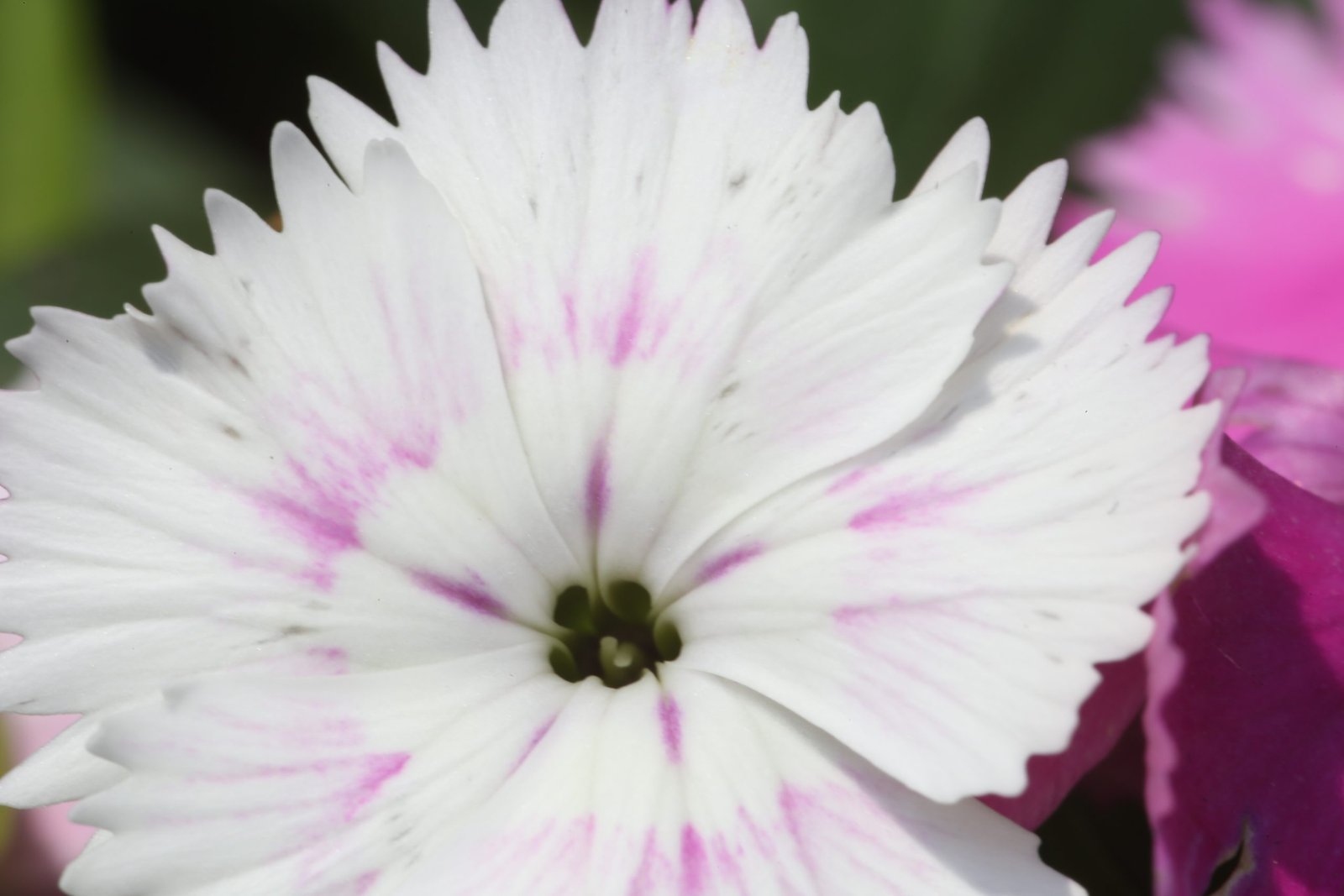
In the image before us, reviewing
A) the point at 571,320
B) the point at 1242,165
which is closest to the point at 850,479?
the point at 571,320

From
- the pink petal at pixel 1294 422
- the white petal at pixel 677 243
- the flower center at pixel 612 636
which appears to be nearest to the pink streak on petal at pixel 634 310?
the white petal at pixel 677 243

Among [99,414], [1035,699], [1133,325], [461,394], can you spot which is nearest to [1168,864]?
[1035,699]

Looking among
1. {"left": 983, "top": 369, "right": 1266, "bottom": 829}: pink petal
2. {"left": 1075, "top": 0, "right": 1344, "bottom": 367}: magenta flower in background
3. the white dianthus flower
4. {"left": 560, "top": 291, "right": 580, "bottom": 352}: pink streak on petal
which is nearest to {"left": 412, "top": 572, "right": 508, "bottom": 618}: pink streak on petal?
the white dianthus flower

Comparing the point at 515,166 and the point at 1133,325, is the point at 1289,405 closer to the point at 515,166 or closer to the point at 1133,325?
the point at 1133,325

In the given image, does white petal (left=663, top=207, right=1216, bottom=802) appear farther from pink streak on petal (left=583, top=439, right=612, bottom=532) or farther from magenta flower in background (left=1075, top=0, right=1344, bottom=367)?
magenta flower in background (left=1075, top=0, right=1344, bottom=367)

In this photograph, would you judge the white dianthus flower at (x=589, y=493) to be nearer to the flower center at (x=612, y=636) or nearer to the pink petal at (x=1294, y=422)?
the flower center at (x=612, y=636)

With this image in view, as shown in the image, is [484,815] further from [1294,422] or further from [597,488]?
[1294,422]
